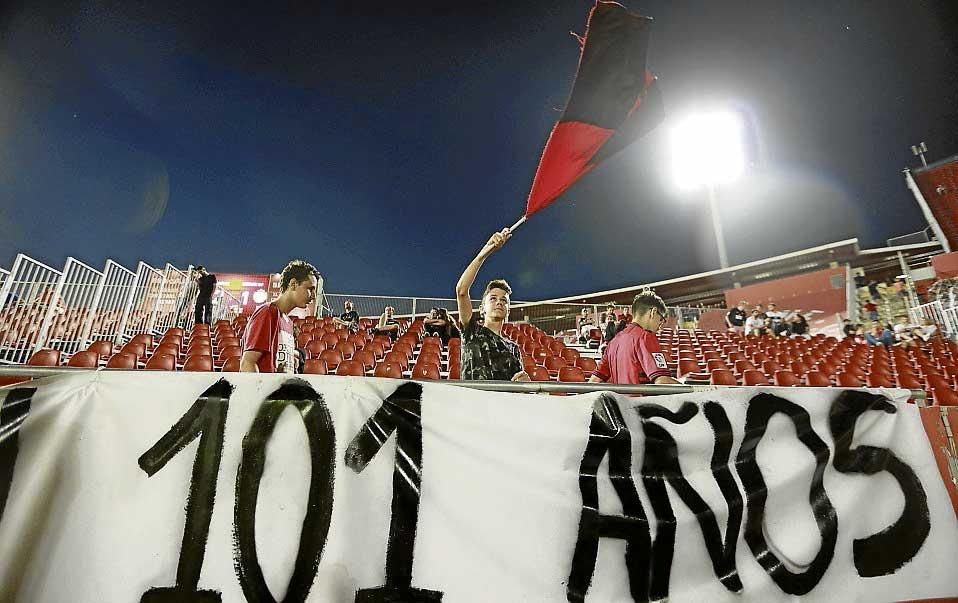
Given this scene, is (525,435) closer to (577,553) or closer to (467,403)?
(467,403)

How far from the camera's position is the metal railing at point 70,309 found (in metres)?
7.01

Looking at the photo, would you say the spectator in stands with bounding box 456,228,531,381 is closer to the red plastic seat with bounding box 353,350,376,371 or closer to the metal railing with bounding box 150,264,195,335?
the red plastic seat with bounding box 353,350,376,371

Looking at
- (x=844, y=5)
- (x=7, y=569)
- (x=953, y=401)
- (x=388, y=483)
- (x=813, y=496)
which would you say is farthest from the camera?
(x=844, y=5)

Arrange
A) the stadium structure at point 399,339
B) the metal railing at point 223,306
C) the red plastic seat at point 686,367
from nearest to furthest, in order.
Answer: the stadium structure at point 399,339, the red plastic seat at point 686,367, the metal railing at point 223,306

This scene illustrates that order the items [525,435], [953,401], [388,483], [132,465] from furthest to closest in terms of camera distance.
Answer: [953,401], [525,435], [388,483], [132,465]

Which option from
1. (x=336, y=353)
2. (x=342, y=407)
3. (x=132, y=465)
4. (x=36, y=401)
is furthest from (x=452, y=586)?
(x=336, y=353)

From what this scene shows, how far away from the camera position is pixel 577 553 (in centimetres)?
167

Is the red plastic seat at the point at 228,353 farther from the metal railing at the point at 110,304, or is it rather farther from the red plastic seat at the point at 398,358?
the metal railing at the point at 110,304

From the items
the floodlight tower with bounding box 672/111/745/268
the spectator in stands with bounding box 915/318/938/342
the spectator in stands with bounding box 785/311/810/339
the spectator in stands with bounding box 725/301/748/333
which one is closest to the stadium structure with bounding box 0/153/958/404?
the spectator in stands with bounding box 915/318/938/342

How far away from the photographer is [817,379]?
7527mm

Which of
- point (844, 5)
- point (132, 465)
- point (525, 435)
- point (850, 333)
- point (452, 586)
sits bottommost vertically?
point (452, 586)

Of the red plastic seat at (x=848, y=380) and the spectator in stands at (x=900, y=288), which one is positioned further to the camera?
the spectator in stands at (x=900, y=288)

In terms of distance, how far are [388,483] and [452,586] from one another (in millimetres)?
412

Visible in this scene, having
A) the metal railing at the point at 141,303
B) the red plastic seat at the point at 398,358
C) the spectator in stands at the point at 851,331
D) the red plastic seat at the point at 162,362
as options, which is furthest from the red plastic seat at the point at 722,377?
the spectator in stands at the point at 851,331
